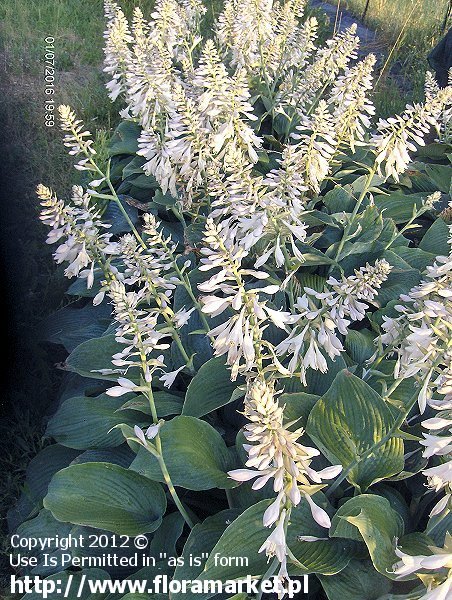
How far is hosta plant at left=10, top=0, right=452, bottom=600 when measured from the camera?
5.80 ft

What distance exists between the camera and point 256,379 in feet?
5.95

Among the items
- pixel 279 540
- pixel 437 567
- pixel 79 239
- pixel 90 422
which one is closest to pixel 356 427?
pixel 279 540

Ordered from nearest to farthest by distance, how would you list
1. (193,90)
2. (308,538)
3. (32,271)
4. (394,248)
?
(308,538)
(193,90)
(394,248)
(32,271)

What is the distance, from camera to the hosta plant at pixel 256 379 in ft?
5.80

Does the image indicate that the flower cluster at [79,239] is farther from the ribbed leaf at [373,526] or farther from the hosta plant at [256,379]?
the ribbed leaf at [373,526]

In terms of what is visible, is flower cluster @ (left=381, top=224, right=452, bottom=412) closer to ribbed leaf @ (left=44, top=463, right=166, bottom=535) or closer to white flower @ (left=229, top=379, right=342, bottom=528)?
white flower @ (left=229, top=379, right=342, bottom=528)

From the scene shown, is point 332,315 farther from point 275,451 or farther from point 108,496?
point 108,496

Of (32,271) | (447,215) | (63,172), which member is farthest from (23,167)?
(447,215)

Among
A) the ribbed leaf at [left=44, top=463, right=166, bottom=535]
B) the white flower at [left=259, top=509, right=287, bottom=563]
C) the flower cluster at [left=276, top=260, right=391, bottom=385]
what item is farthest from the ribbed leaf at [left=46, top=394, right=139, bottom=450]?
the white flower at [left=259, top=509, right=287, bottom=563]

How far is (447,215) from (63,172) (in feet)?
9.99

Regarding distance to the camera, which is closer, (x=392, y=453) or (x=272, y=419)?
(x=272, y=419)

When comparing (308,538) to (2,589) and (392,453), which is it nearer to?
(392,453)

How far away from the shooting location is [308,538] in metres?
1.90

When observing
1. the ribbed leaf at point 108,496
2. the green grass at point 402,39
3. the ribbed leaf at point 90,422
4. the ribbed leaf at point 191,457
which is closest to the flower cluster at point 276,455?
the ribbed leaf at point 191,457
